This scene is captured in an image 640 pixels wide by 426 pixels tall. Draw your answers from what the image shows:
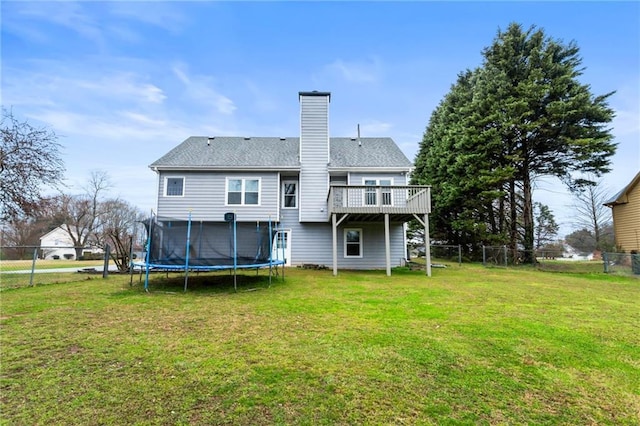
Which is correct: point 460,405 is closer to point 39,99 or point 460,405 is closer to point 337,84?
point 39,99

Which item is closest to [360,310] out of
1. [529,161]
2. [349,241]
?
[349,241]

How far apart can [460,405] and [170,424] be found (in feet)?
7.96

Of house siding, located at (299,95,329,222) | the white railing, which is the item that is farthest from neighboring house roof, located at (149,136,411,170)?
the white railing

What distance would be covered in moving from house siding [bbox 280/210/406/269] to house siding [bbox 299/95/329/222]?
4.66ft

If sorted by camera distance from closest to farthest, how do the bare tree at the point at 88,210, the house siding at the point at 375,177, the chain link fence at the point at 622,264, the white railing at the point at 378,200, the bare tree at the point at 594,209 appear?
the white railing at the point at 378,200
the chain link fence at the point at 622,264
the house siding at the point at 375,177
the bare tree at the point at 594,209
the bare tree at the point at 88,210

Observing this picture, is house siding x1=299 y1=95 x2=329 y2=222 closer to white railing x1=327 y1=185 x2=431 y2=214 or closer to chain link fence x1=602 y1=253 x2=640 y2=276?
white railing x1=327 y1=185 x2=431 y2=214

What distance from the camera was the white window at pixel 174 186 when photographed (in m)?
14.4

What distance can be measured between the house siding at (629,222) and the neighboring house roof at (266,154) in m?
12.6

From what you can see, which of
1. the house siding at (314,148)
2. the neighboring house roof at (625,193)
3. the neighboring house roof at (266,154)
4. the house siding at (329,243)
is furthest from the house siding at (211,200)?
the neighboring house roof at (625,193)

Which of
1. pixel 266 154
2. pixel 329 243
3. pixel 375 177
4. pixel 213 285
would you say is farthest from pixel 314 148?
pixel 213 285

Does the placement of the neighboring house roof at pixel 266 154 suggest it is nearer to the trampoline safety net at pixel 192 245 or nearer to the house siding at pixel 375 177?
the house siding at pixel 375 177

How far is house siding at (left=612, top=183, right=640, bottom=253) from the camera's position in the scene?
15.6 m

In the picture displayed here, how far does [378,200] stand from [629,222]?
15.1 meters

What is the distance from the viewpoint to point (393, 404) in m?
2.59
